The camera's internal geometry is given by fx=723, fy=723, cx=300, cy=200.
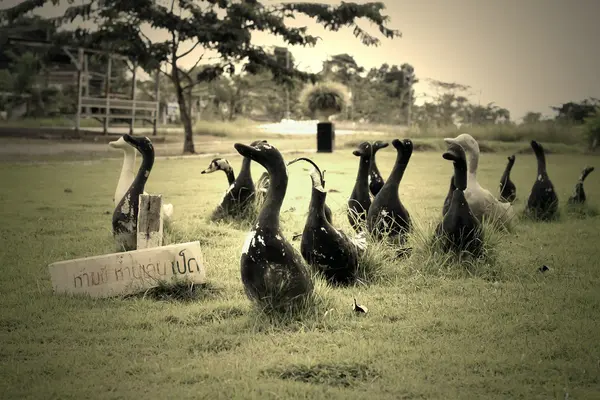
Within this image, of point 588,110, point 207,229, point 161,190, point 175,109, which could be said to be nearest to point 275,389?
point 207,229

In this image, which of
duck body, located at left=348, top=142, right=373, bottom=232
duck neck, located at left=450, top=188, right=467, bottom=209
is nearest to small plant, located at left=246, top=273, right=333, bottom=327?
duck neck, located at left=450, top=188, right=467, bottom=209

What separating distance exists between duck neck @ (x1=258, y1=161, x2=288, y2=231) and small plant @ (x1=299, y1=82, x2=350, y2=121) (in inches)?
475

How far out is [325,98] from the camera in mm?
14938

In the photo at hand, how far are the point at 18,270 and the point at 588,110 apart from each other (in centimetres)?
1230

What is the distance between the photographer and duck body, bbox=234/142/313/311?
2922 millimetres

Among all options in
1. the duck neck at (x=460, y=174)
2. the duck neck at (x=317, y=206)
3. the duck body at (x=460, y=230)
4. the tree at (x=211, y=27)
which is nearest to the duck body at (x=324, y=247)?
the duck neck at (x=317, y=206)

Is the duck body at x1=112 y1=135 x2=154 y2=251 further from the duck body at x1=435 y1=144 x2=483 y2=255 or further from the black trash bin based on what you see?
the black trash bin

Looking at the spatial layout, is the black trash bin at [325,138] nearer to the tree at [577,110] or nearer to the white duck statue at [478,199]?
the tree at [577,110]

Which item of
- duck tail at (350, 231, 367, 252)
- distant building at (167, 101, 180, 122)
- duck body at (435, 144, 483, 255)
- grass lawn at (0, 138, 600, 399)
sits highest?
distant building at (167, 101, 180, 122)

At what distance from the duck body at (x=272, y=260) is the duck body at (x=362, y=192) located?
172 cm

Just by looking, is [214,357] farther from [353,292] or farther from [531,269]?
[531,269]

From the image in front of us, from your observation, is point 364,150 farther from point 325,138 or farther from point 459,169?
point 325,138

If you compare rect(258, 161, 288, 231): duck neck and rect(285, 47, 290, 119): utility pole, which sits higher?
rect(285, 47, 290, 119): utility pole

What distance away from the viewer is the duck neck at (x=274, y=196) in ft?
9.83
